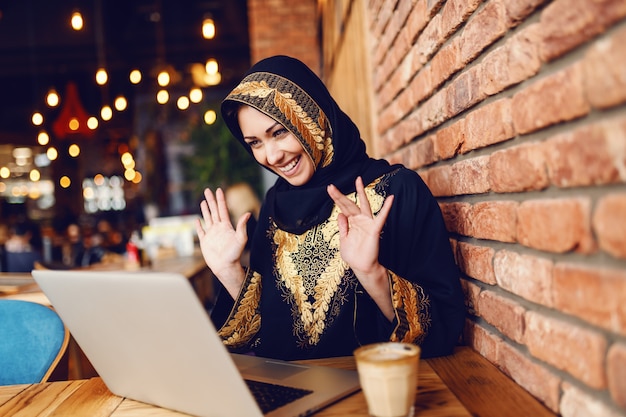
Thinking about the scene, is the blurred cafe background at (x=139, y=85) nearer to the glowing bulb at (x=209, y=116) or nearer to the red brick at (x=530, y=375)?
the glowing bulb at (x=209, y=116)

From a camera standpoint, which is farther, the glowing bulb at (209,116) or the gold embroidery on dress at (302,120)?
the glowing bulb at (209,116)

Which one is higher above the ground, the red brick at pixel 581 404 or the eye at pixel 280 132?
the eye at pixel 280 132

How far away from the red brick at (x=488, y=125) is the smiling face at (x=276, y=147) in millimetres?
521

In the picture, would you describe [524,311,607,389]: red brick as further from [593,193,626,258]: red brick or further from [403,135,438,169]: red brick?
[403,135,438,169]: red brick

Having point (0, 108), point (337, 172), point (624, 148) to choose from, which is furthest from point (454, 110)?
point (0, 108)

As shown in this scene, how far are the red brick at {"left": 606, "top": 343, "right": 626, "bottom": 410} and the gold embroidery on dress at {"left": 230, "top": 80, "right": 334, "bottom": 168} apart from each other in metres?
1.11

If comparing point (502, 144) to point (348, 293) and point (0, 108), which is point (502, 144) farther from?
point (0, 108)

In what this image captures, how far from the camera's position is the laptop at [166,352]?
0.86 meters

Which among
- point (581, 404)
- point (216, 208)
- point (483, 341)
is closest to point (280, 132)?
point (216, 208)

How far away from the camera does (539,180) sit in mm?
967

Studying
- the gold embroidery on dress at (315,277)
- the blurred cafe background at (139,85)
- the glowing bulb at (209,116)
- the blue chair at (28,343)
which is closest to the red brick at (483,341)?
the gold embroidery on dress at (315,277)

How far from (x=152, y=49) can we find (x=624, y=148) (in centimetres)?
1099

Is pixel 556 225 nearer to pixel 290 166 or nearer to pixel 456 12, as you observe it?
pixel 456 12

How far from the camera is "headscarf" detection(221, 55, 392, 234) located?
1.68 metres
